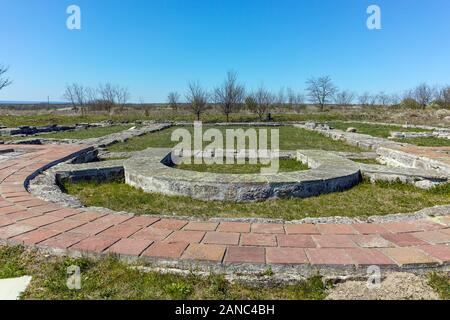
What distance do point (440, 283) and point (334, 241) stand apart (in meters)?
0.76

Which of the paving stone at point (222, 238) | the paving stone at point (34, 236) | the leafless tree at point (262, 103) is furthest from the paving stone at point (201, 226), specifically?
the leafless tree at point (262, 103)

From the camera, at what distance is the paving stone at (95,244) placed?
2.38 metres

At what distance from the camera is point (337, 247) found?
2432 millimetres

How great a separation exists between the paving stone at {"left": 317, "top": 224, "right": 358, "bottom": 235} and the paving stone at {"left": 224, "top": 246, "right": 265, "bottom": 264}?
0.75m

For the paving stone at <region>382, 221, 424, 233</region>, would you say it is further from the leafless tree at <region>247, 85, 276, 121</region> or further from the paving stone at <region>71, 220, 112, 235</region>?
the leafless tree at <region>247, 85, 276, 121</region>

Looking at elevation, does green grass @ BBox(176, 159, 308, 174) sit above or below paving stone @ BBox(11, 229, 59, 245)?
above

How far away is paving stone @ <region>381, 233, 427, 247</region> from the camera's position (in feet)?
8.18

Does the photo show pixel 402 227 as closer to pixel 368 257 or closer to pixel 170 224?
pixel 368 257

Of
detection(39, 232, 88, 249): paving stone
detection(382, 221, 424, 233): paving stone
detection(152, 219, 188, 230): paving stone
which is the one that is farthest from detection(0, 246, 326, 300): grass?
detection(382, 221, 424, 233): paving stone

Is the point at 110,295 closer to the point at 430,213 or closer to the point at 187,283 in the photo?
the point at 187,283

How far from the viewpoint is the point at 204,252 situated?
7.68ft

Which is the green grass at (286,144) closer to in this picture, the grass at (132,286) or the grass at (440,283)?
the grass at (132,286)
